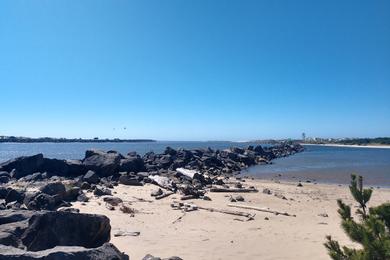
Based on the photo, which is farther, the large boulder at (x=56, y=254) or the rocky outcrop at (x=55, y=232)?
the rocky outcrop at (x=55, y=232)

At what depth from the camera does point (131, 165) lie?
29125mm

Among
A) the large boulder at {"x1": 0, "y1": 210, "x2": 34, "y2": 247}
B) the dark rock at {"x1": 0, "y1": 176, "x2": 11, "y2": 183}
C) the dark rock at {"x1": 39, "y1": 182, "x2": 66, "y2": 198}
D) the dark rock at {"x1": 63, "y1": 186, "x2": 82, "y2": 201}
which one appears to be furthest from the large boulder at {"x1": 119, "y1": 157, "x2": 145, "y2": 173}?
the large boulder at {"x1": 0, "y1": 210, "x2": 34, "y2": 247}

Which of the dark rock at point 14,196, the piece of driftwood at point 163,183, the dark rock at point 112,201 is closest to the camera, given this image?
the dark rock at point 14,196

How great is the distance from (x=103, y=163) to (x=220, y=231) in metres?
17.0

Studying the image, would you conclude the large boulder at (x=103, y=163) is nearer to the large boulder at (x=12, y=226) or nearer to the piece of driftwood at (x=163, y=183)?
the piece of driftwood at (x=163, y=183)

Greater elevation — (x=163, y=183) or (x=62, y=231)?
(x=62, y=231)

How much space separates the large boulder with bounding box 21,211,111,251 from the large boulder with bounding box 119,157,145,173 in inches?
803

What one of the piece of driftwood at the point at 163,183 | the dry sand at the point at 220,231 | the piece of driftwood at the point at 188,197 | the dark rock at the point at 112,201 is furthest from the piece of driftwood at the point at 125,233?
the piece of driftwood at the point at 163,183

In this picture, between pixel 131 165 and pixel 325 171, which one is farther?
Result: pixel 325 171

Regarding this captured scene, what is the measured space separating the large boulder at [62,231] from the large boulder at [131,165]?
803 inches

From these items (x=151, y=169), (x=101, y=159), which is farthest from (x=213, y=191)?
(x=151, y=169)

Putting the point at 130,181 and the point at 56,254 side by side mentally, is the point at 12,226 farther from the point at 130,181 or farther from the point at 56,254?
the point at 130,181

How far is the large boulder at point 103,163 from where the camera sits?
26.2 m

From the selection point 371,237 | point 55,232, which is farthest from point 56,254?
point 371,237
